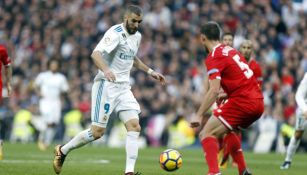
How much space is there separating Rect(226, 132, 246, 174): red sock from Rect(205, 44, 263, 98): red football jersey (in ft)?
2.97

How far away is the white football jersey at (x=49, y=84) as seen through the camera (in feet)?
77.5

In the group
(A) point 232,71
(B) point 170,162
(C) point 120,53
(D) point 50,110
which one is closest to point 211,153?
(A) point 232,71

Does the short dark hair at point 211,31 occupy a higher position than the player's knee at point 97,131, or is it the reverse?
the short dark hair at point 211,31

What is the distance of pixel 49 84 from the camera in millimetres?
23688

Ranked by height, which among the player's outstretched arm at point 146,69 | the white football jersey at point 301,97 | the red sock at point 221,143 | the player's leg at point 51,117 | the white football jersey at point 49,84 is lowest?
the player's leg at point 51,117

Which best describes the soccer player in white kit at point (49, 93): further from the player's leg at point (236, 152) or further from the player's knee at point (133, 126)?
the player's leg at point (236, 152)

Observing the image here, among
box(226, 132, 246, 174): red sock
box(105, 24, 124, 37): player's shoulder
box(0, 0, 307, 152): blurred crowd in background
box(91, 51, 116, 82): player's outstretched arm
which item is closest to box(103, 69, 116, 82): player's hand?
box(91, 51, 116, 82): player's outstretched arm

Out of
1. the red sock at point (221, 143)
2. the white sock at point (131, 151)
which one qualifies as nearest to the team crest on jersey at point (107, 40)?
the white sock at point (131, 151)

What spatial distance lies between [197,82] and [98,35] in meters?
5.13

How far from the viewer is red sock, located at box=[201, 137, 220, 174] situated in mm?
11977

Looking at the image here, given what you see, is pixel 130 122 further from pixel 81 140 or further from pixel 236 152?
pixel 236 152

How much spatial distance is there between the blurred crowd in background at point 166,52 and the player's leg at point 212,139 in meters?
12.6

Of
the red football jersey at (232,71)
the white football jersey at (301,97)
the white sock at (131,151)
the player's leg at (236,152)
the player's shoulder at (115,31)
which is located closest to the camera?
the red football jersey at (232,71)

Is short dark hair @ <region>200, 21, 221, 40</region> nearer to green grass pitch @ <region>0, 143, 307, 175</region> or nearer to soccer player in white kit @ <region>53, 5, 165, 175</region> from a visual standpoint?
soccer player in white kit @ <region>53, 5, 165, 175</region>
